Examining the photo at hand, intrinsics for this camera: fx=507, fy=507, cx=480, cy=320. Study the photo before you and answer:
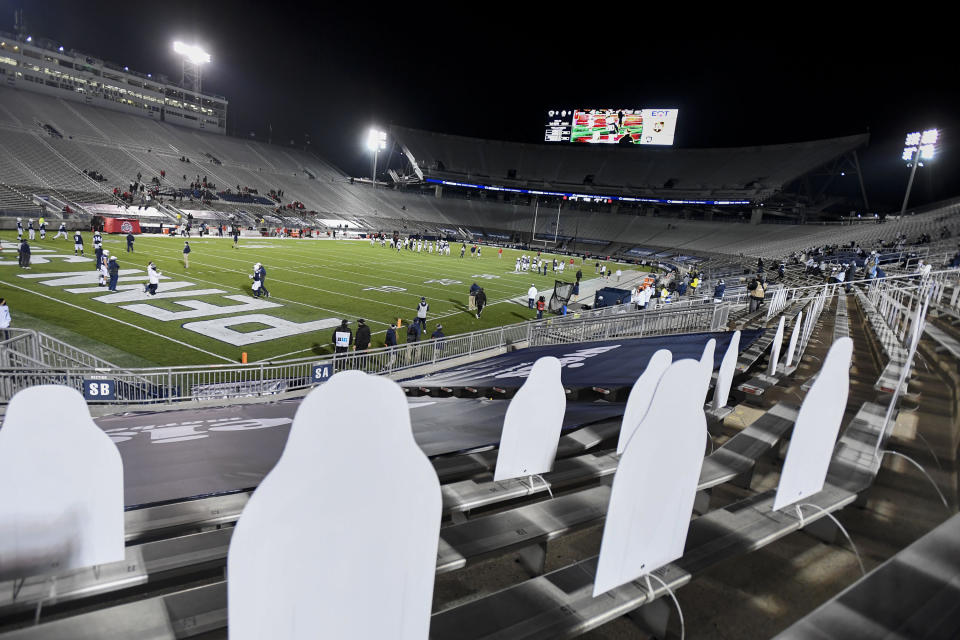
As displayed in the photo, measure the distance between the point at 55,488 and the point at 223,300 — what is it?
64.5 feet

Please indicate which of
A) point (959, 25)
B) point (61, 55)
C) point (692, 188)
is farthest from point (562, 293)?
point (61, 55)

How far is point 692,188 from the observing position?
74125 millimetres

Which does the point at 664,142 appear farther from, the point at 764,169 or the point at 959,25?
the point at 959,25

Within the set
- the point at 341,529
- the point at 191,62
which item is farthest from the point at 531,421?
the point at 191,62

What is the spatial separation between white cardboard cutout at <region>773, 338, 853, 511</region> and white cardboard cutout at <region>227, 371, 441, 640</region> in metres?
1.62

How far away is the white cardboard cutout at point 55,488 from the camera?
1518mm

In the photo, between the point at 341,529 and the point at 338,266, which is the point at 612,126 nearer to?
the point at 338,266

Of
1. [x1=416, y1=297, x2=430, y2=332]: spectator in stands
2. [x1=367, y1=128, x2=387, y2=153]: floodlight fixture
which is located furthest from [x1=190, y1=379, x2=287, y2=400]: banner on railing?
[x1=367, y1=128, x2=387, y2=153]: floodlight fixture

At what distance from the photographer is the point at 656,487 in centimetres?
166

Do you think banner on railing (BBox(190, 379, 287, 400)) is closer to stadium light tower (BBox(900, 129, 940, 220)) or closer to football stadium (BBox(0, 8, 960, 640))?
football stadium (BBox(0, 8, 960, 640))

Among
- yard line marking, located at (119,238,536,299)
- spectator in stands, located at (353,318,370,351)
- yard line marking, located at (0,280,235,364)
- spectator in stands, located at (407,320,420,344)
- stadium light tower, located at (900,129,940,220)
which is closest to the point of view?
spectator in stands, located at (353,318,370,351)

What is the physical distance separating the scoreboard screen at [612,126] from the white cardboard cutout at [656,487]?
3306 inches

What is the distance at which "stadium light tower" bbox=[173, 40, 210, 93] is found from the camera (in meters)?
71.4

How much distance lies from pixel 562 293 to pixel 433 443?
853 inches
